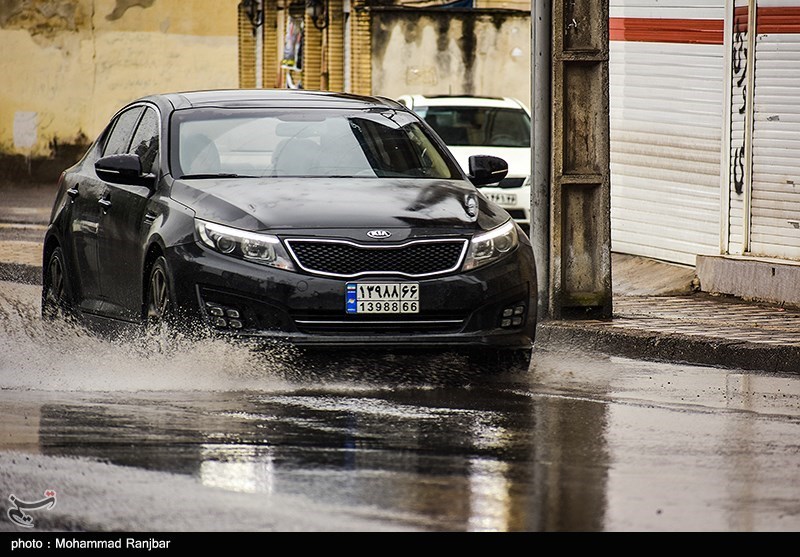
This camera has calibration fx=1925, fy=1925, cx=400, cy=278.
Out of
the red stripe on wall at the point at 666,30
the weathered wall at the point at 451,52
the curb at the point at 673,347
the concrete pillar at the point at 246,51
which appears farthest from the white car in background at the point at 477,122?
the concrete pillar at the point at 246,51

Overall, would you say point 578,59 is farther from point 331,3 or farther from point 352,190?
point 331,3

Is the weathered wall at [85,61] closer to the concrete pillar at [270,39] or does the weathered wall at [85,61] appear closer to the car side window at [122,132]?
the concrete pillar at [270,39]

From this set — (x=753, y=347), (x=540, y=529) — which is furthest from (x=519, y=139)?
(x=540, y=529)

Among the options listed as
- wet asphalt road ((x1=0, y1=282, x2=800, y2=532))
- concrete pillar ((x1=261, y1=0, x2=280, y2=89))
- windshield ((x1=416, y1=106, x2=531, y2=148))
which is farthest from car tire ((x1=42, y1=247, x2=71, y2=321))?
concrete pillar ((x1=261, y1=0, x2=280, y2=89))

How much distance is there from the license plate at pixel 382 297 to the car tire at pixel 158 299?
3.13ft

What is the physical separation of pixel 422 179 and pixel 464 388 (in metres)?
1.49

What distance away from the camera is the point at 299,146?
35.7 ft

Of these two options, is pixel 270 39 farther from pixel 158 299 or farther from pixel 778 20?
pixel 158 299

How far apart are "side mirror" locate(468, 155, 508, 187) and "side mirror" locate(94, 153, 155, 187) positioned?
1.94m

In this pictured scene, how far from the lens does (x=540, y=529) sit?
6.02m

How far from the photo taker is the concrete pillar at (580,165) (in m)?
13.2

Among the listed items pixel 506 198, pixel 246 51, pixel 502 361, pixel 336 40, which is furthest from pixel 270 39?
pixel 502 361

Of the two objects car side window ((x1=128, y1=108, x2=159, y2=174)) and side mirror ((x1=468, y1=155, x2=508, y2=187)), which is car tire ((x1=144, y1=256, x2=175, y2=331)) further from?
side mirror ((x1=468, y1=155, x2=508, y2=187))

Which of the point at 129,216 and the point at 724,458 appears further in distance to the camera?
the point at 129,216
